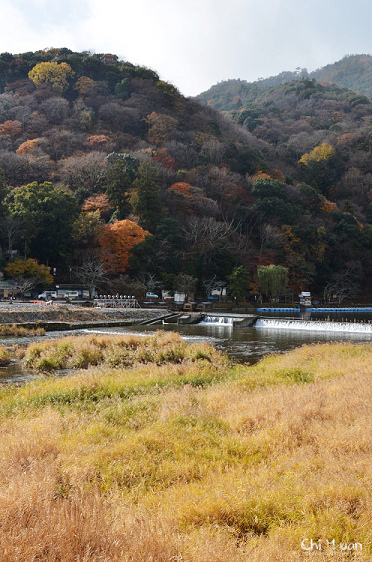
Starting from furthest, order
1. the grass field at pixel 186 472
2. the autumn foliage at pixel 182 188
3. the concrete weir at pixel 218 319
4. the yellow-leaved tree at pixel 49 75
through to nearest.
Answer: the yellow-leaved tree at pixel 49 75, the autumn foliage at pixel 182 188, the concrete weir at pixel 218 319, the grass field at pixel 186 472

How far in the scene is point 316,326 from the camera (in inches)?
1252

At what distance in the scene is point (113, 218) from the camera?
5316 centimetres

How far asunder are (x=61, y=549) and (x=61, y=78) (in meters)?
99.4

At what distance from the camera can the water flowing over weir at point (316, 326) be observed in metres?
30.2

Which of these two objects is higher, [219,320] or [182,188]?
[182,188]

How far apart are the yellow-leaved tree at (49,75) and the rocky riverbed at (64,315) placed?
6996 centimetres

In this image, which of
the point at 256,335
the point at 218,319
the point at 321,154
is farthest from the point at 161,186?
the point at 256,335

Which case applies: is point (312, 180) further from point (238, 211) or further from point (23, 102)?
point (23, 102)

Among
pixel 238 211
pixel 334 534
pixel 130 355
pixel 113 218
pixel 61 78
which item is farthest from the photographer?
pixel 61 78

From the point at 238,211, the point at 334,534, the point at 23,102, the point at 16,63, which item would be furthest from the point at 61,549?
the point at 16,63

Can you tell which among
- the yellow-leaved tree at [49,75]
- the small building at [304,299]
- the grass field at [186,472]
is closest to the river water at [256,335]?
the grass field at [186,472]

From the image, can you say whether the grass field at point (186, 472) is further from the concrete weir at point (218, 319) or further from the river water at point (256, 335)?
the concrete weir at point (218, 319)

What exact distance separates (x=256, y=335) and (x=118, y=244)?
1059 inches

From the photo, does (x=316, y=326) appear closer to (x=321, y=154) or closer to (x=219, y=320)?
(x=219, y=320)
